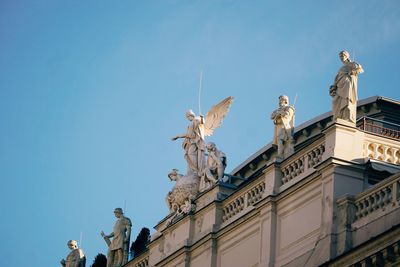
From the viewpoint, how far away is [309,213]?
42969 millimetres

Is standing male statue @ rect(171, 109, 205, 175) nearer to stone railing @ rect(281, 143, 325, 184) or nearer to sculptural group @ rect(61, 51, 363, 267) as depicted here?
sculptural group @ rect(61, 51, 363, 267)

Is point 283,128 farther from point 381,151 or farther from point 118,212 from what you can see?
point 118,212

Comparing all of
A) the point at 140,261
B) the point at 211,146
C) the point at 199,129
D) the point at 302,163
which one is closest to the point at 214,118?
the point at 199,129

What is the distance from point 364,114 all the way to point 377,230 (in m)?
14.0

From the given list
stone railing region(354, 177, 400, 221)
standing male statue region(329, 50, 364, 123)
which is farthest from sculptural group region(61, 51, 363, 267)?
stone railing region(354, 177, 400, 221)

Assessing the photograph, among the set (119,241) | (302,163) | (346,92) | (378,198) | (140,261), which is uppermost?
(119,241)

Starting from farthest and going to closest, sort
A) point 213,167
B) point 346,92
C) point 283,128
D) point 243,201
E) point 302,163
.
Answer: point 213,167
point 243,201
point 283,128
point 302,163
point 346,92

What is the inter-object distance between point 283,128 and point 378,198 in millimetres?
6099

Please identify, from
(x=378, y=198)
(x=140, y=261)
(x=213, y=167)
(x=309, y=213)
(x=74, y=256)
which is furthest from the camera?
(x=74, y=256)

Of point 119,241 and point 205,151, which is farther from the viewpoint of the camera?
point 119,241

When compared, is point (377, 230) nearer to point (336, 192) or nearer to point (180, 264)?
point (336, 192)

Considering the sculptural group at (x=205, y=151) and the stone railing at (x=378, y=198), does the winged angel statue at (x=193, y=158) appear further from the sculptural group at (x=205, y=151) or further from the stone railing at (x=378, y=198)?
the stone railing at (x=378, y=198)

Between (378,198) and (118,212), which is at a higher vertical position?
(118,212)

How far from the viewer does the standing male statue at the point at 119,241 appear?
53875 mm
